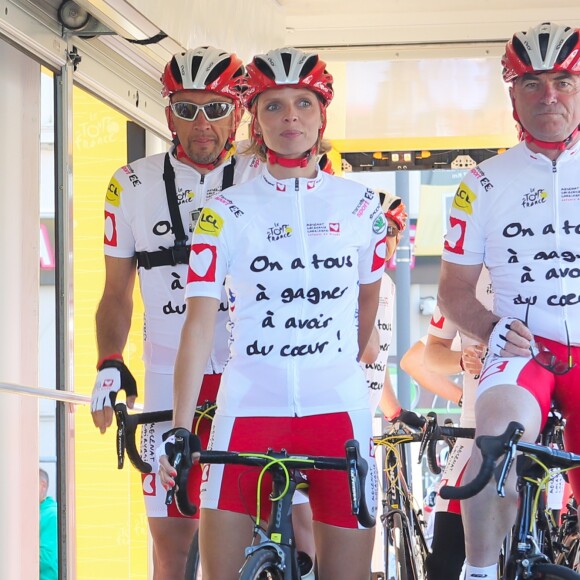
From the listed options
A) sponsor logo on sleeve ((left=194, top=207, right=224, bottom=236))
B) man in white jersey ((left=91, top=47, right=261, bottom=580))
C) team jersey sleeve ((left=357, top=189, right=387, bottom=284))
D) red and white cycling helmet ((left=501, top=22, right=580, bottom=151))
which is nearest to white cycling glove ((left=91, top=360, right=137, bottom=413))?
man in white jersey ((left=91, top=47, right=261, bottom=580))

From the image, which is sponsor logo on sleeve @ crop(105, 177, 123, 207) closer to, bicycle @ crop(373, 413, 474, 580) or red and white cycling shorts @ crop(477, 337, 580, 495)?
red and white cycling shorts @ crop(477, 337, 580, 495)

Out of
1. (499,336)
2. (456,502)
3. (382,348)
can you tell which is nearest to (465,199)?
(499,336)

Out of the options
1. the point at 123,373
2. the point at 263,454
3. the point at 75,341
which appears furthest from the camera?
the point at 75,341

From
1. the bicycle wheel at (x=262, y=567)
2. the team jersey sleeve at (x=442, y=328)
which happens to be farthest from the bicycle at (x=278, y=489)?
the team jersey sleeve at (x=442, y=328)

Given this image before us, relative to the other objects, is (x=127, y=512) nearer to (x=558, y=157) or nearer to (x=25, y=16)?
(x=25, y=16)

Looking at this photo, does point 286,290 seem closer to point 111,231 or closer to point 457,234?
point 457,234

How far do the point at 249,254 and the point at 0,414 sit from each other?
6.57ft

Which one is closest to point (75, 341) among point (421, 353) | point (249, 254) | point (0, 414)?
point (0, 414)

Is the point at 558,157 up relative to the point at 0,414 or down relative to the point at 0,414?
up

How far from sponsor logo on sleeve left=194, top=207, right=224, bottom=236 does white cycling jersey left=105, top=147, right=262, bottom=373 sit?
22.3 inches

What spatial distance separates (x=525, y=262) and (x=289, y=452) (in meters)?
0.96

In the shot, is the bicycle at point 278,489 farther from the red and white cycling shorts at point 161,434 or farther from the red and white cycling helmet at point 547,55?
the red and white cycling helmet at point 547,55

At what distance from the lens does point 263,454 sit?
3.33m

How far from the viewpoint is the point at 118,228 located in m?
4.42
